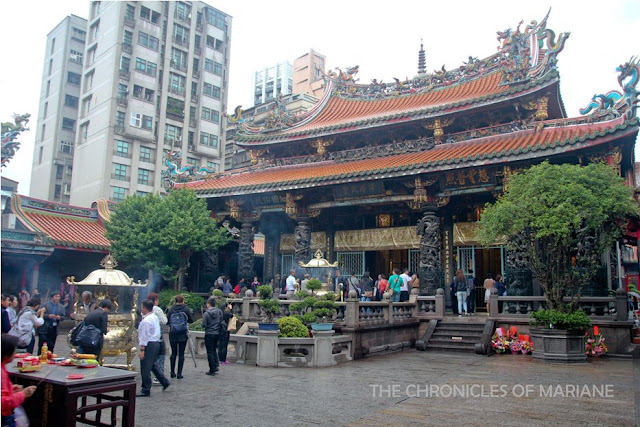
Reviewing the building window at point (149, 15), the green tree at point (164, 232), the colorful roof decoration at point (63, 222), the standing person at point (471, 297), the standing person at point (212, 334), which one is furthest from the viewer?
the building window at point (149, 15)

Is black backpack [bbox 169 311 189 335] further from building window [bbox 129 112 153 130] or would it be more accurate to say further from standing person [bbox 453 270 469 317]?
building window [bbox 129 112 153 130]

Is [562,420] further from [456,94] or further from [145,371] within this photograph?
[456,94]

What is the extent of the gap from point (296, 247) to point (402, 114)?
20.1ft

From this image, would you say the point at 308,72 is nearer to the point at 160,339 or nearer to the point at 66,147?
the point at 66,147

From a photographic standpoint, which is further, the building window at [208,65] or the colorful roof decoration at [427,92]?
the building window at [208,65]

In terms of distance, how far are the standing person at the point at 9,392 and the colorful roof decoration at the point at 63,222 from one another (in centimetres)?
1719

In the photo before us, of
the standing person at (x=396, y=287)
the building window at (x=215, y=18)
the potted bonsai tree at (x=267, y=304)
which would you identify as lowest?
the potted bonsai tree at (x=267, y=304)

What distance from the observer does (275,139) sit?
20.9 meters

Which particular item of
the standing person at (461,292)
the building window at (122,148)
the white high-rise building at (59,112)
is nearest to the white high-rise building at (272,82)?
the white high-rise building at (59,112)

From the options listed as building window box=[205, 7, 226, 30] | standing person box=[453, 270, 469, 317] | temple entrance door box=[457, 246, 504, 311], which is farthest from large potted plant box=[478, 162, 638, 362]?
building window box=[205, 7, 226, 30]

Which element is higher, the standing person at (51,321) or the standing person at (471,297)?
the standing person at (471,297)

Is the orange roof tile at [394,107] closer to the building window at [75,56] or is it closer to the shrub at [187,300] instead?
the shrub at [187,300]

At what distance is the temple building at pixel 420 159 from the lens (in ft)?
47.4

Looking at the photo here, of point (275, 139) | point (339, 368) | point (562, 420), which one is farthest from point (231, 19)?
point (562, 420)
